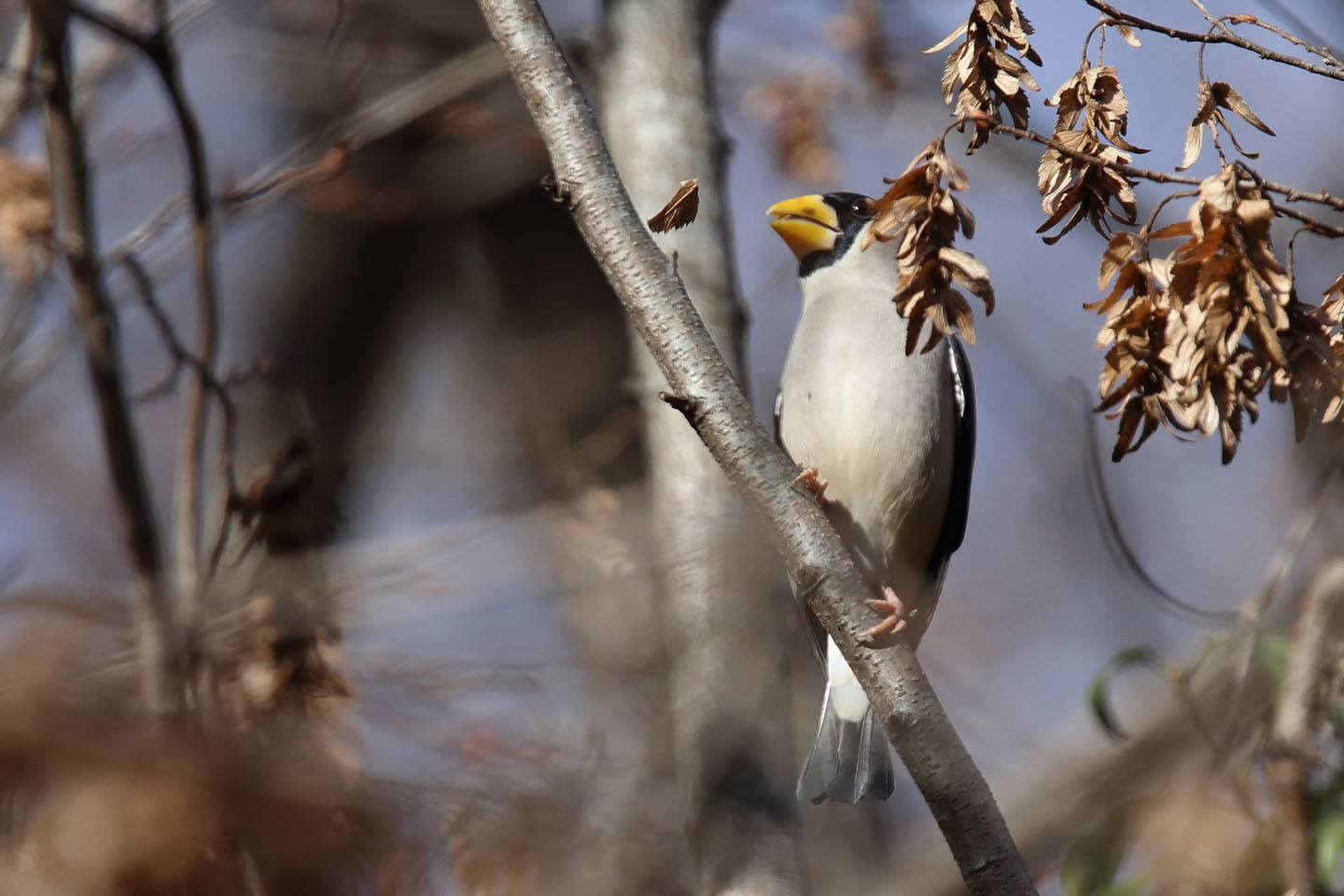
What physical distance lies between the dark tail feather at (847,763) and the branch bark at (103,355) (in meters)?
1.84

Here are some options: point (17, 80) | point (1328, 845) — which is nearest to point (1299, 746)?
point (1328, 845)

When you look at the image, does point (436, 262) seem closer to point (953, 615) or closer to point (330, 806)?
point (953, 615)

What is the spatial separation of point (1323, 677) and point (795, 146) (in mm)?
5331

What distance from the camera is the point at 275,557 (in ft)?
12.4

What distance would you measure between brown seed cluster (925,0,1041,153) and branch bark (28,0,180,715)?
7.59 feet

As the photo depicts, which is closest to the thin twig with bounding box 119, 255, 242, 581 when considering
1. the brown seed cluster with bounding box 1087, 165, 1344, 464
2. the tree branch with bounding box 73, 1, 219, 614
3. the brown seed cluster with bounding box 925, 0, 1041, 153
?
the tree branch with bounding box 73, 1, 219, 614

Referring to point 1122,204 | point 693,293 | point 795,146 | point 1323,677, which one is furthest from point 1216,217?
point 795,146

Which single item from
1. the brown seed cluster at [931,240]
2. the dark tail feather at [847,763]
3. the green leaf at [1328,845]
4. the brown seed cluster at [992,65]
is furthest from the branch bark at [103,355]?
the green leaf at [1328,845]

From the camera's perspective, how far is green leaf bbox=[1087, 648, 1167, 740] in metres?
3.61

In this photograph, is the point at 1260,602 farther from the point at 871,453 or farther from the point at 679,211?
the point at 679,211

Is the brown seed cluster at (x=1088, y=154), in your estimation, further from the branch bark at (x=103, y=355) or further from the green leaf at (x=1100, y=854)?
the branch bark at (x=103, y=355)

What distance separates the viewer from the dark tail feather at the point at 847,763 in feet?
13.1

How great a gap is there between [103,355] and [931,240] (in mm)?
2314

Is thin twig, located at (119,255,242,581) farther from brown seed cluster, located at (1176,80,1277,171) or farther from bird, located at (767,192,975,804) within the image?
brown seed cluster, located at (1176,80,1277,171)
